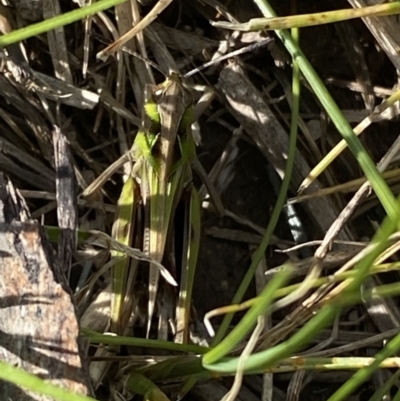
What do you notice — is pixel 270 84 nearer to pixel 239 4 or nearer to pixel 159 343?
pixel 239 4

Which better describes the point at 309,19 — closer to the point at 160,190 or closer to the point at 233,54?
the point at 233,54

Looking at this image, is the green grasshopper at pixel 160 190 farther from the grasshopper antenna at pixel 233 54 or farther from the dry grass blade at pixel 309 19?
the dry grass blade at pixel 309 19

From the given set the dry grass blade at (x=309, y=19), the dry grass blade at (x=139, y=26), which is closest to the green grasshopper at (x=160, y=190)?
the dry grass blade at (x=139, y=26)

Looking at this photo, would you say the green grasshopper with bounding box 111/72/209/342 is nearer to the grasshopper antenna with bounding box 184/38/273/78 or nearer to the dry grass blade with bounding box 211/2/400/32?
the grasshopper antenna with bounding box 184/38/273/78

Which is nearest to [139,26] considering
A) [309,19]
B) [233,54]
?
[233,54]

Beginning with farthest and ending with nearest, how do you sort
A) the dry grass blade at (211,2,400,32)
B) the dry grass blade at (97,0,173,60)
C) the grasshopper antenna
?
1. the grasshopper antenna
2. the dry grass blade at (97,0,173,60)
3. the dry grass blade at (211,2,400,32)

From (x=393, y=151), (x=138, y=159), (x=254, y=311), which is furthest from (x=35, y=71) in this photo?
(x=254, y=311)

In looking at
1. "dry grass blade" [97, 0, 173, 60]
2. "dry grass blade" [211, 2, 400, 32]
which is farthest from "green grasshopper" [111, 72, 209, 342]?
"dry grass blade" [211, 2, 400, 32]

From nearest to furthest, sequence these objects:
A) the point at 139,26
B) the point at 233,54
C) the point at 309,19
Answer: the point at 309,19, the point at 139,26, the point at 233,54
